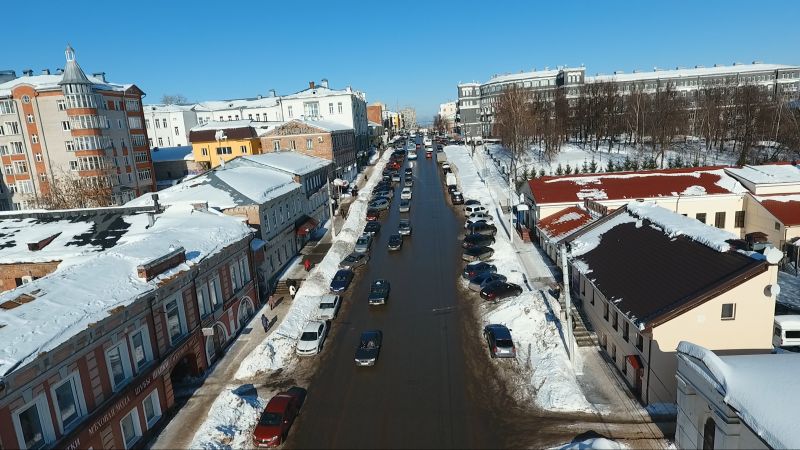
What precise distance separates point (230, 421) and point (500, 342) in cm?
1336

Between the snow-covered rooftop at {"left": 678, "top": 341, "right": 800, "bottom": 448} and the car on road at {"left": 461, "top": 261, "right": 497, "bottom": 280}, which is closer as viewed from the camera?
the snow-covered rooftop at {"left": 678, "top": 341, "right": 800, "bottom": 448}

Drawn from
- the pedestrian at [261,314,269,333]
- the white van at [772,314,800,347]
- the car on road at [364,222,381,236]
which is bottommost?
the white van at [772,314,800,347]

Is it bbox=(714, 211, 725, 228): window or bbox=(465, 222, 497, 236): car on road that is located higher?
bbox=(714, 211, 725, 228): window

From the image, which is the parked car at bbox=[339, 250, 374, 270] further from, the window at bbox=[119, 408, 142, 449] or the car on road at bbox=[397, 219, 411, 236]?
the window at bbox=[119, 408, 142, 449]

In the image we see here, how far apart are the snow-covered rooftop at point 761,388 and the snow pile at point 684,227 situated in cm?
791

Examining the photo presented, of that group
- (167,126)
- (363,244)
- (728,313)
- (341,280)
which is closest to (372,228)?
(363,244)

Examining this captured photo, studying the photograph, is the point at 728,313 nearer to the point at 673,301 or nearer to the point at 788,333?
the point at 673,301

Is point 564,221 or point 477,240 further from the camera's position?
point 477,240

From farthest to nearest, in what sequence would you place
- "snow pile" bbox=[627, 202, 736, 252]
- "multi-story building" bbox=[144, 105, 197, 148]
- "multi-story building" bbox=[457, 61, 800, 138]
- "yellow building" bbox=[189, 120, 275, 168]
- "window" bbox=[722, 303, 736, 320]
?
1. "multi-story building" bbox=[457, 61, 800, 138]
2. "multi-story building" bbox=[144, 105, 197, 148]
3. "yellow building" bbox=[189, 120, 275, 168]
4. "snow pile" bbox=[627, 202, 736, 252]
5. "window" bbox=[722, 303, 736, 320]

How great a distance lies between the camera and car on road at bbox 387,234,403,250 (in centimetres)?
4325

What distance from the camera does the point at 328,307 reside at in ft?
100

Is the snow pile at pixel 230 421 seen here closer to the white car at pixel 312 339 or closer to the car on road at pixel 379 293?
the white car at pixel 312 339

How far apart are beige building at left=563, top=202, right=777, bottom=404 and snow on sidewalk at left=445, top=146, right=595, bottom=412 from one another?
2.68 metres

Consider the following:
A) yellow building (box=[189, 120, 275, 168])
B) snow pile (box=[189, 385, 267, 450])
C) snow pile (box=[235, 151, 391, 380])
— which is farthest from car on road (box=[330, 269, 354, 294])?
yellow building (box=[189, 120, 275, 168])
